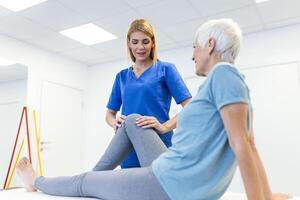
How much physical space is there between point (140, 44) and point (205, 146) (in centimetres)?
81

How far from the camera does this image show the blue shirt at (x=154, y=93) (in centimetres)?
146

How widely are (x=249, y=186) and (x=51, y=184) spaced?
961 millimetres

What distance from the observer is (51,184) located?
53.3 inches

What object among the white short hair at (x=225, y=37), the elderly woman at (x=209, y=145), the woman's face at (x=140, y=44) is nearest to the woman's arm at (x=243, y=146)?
the elderly woman at (x=209, y=145)

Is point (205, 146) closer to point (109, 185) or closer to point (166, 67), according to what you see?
point (109, 185)

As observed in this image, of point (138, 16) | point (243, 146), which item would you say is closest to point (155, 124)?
point (243, 146)

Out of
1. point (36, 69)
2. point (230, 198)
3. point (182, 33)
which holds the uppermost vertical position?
point (182, 33)

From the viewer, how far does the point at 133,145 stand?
50.2 inches

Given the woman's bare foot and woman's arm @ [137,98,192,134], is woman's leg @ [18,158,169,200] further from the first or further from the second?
woman's arm @ [137,98,192,134]

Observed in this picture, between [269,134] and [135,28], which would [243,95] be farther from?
[269,134]

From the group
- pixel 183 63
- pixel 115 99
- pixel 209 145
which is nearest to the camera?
pixel 209 145

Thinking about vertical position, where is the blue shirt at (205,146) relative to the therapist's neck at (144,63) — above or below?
below

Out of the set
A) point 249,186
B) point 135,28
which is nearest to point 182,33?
point 135,28

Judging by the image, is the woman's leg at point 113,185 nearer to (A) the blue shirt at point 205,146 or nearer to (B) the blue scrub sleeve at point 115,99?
(A) the blue shirt at point 205,146
